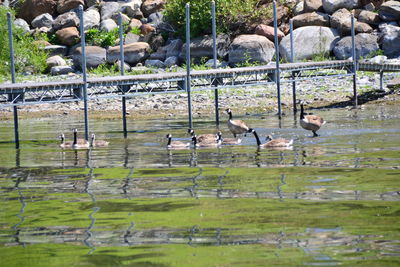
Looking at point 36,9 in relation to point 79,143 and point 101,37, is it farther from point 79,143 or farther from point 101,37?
point 79,143

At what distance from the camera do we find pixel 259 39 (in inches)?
2218

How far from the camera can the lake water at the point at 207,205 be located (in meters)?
14.1

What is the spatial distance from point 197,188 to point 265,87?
1224 inches

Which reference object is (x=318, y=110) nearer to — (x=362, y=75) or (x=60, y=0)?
(x=362, y=75)

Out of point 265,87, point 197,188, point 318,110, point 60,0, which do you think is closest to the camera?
point 197,188

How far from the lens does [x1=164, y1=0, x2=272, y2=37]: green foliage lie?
196 ft

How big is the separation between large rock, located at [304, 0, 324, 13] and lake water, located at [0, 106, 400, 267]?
31018mm

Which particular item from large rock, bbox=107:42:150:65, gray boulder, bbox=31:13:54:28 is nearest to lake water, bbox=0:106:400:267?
large rock, bbox=107:42:150:65

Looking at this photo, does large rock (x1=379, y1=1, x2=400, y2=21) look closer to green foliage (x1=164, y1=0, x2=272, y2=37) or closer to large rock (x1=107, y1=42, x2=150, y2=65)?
green foliage (x1=164, y1=0, x2=272, y2=37)

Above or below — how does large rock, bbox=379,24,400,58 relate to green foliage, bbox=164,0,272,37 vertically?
below

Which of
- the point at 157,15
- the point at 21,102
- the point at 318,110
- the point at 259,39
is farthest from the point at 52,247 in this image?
the point at 157,15

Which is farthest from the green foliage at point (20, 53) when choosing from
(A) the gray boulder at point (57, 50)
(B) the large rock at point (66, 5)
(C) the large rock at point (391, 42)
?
(C) the large rock at point (391, 42)

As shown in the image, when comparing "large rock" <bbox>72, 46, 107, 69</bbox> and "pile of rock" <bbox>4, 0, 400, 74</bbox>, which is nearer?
"pile of rock" <bbox>4, 0, 400, 74</bbox>

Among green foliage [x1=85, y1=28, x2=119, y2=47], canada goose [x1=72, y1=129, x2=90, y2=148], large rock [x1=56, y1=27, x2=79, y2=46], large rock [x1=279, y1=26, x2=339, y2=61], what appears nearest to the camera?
canada goose [x1=72, y1=129, x2=90, y2=148]
